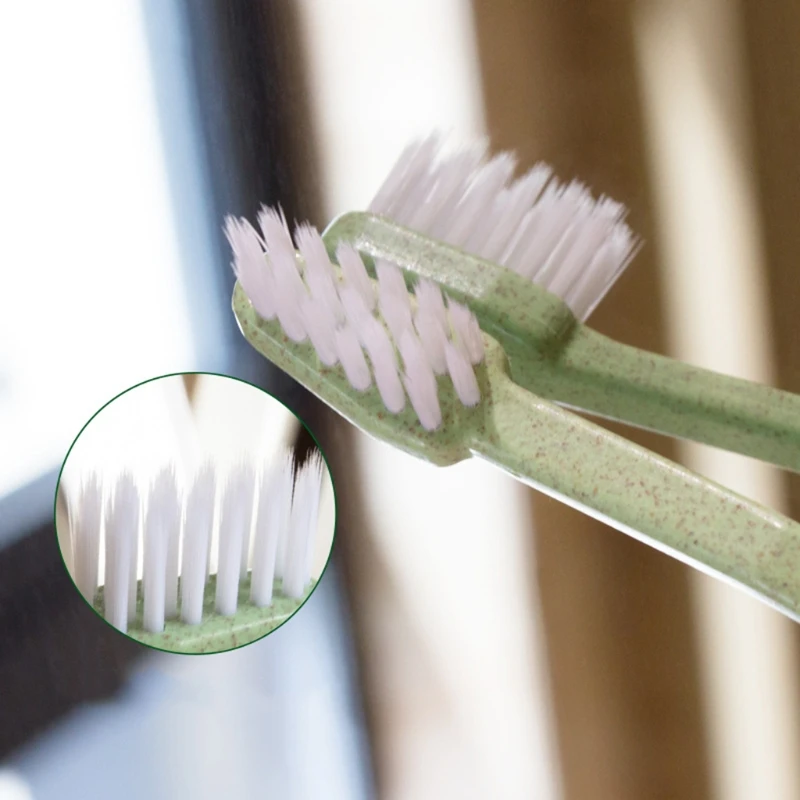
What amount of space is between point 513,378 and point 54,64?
0.34 metres

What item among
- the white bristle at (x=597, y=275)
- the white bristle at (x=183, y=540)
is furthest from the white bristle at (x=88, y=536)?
the white bristle at (x=597, y=275)

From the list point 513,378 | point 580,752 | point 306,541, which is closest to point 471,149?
point 513,378

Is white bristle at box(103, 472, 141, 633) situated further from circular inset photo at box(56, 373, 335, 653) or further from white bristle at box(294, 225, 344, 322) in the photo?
white bristle at box(294, 225, 344, 322)

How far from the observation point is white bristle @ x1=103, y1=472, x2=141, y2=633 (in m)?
0.43

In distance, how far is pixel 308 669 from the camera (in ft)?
1.79

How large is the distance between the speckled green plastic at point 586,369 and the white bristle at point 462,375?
4 centimetres

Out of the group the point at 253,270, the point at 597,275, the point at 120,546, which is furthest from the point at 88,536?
the point at 597,275

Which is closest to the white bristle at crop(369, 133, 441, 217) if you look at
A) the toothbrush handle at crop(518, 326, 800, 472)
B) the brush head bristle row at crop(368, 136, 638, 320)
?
the brush head bristle row at crop(368, 136, 638, 320)

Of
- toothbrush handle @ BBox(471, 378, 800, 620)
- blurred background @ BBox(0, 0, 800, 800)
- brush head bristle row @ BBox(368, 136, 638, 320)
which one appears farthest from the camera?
blurred background @ BBox(0, 0, 800, 800)

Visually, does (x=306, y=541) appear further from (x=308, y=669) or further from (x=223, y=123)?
(x=223, y=123)

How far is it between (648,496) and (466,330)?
3.9 inches

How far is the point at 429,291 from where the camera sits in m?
0.36

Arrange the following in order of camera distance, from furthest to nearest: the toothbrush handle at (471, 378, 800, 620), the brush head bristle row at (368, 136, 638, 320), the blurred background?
the blurred background → the brush head bristle row at (368, 136, 638, 320) → the toothbrush handle at (471, 378, 800, 620)

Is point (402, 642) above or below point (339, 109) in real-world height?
below
